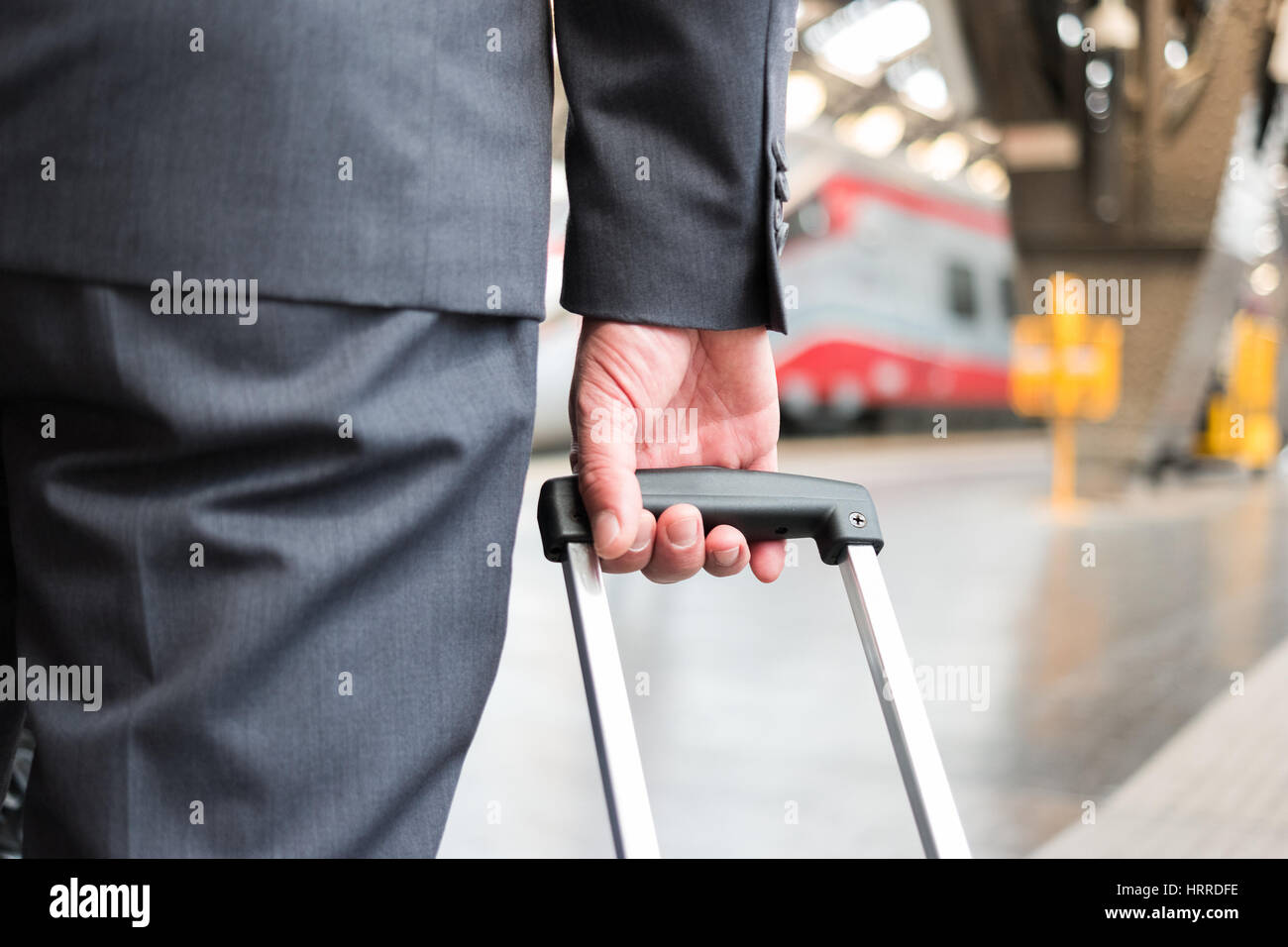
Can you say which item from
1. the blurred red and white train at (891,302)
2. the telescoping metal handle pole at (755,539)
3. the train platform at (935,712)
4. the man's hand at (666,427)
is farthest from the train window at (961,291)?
the telescoping metal handle pole at (755,539)

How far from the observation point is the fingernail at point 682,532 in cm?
83

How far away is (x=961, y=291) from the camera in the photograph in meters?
13.8

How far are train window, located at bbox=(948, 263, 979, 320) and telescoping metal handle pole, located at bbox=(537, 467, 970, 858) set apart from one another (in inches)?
522

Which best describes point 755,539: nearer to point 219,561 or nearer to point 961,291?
point 219,561

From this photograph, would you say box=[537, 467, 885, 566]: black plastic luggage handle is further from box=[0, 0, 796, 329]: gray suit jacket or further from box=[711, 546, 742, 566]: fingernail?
box=[0, 0, 796, 329]: gray suit jacket

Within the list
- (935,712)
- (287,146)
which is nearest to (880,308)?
(935,712)

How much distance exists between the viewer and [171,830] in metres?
0.66

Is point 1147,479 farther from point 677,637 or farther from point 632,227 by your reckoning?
point 632,227

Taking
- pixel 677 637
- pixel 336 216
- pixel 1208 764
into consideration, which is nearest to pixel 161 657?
pixel 336 216

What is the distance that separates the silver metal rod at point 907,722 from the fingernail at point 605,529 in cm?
18

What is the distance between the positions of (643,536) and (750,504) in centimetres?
8

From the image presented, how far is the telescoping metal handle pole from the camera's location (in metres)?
0.75

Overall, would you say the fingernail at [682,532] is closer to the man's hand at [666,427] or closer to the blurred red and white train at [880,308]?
the man's hand at [666,427]

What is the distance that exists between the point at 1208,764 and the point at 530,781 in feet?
5.11
